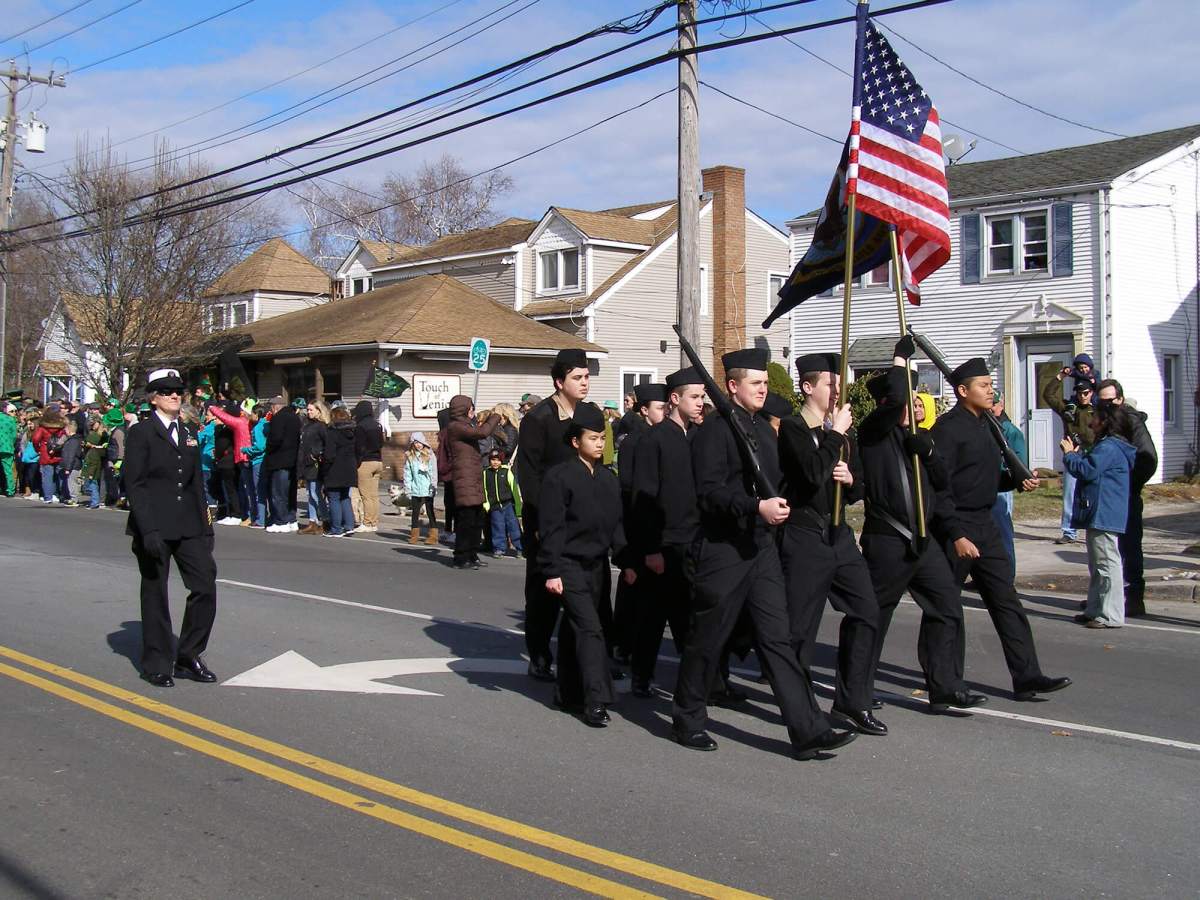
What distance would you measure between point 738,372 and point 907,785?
2.19 m

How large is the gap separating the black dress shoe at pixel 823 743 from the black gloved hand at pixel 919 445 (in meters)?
1.59

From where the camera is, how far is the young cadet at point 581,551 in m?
6.95

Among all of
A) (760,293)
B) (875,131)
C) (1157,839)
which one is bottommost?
(1157,839)

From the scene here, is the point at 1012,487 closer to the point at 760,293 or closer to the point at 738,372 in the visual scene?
the point at 738,372

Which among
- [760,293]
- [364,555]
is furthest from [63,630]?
[760,293]

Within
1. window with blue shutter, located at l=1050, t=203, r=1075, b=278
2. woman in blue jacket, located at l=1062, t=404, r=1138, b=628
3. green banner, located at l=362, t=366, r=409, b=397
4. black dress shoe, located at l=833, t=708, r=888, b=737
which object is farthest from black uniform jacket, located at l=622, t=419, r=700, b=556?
green banner, located at l=362, t=366, r=409, b=397

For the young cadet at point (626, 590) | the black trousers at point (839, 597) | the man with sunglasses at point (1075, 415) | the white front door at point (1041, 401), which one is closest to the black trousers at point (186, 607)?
the young cadet at point (626, 590)

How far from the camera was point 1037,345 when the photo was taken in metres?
25.9

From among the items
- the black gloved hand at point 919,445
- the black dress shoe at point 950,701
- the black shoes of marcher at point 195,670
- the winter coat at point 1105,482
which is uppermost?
the black gloved hand at point 919,445

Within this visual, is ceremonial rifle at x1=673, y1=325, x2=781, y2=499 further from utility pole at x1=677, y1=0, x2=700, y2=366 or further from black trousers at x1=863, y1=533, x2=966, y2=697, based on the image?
utility pole at x1=677, y1=0, x2=700, y2=366

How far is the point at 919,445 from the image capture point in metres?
6.78

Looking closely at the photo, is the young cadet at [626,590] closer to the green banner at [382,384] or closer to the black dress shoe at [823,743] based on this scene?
the black dress shoe at [823,743]

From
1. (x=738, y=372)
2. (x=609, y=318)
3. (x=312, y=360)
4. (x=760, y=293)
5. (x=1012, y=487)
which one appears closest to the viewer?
(x=738, y=372)

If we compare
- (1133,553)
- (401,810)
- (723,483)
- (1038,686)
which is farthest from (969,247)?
(401,810)
